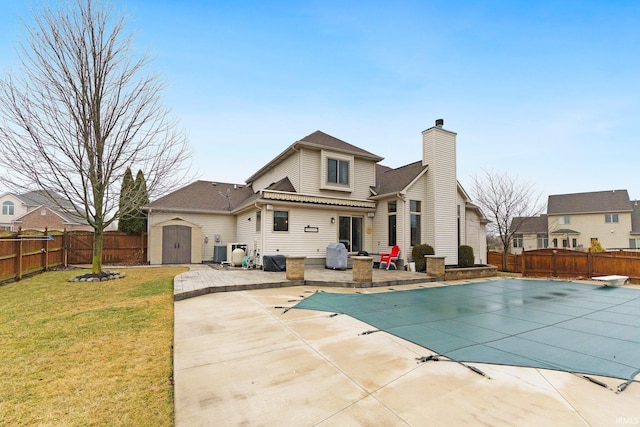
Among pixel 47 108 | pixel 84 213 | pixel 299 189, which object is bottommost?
pixel 84 213

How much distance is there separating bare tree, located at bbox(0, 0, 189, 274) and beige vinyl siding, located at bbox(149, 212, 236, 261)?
5.04 meters

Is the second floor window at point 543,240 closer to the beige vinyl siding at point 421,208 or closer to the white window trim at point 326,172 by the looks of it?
the beige vinyl siding at point 421,208

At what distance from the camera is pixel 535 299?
756cm

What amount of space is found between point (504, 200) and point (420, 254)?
10.9 meters

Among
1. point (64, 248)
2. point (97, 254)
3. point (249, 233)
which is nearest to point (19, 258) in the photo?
point (97, 254)

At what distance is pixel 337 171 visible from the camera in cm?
1386

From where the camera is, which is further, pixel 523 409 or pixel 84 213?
pixel 84 213

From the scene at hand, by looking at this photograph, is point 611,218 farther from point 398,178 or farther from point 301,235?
point 301,235

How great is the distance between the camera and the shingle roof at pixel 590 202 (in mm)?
30344

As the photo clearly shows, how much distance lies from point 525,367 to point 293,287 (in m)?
6.28

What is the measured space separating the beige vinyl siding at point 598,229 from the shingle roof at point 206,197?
34434 millimetres

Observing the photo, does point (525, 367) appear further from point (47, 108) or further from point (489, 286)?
point (47, 108)

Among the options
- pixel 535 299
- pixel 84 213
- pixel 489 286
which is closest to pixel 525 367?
pixel 535 299

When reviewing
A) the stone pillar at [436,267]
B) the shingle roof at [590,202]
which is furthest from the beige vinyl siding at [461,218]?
the shingle roof at [590,202]
